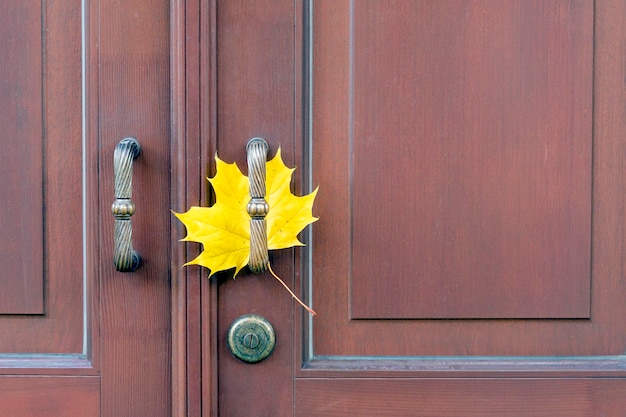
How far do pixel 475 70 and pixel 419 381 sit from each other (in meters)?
0.36

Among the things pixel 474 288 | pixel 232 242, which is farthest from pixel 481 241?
pixel 232 242

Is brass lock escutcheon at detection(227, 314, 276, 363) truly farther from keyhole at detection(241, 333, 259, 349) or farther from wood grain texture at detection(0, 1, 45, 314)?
wood grain texture at detection(0, 1, 45, 314)

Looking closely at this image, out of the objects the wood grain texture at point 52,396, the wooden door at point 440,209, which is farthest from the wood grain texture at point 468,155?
the wood grain texture at point 52,396

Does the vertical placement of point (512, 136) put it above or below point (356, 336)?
above

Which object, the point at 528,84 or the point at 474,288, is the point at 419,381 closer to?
the point at 474,288

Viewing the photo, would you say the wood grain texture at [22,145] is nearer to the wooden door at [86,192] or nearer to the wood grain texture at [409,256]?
the wooden door at [86,192]

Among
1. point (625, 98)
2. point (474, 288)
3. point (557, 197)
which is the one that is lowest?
point (474, 288)

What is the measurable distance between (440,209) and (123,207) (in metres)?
0.35

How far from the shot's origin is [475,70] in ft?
2.26

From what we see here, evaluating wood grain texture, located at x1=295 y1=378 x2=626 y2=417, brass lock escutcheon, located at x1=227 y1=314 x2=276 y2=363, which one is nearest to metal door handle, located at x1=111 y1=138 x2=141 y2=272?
brass lock escutcheon, located at x1=227 y1=314 x2=276 y2=363

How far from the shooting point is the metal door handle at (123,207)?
2.08ft

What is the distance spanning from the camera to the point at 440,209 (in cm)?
69

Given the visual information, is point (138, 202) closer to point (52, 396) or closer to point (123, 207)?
point (123, 207)

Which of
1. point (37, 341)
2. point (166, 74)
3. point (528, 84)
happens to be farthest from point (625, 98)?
point (37, 341)
